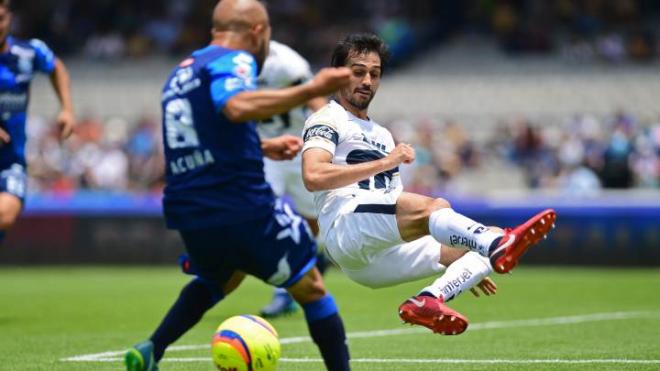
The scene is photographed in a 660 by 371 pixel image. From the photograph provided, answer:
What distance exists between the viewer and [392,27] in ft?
91.2

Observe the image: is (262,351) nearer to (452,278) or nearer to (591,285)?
(452,278)

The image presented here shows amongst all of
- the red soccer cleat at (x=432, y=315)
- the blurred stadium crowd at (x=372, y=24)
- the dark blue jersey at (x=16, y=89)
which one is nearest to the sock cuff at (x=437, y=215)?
the red soccer cleat at (x=432, y=315)

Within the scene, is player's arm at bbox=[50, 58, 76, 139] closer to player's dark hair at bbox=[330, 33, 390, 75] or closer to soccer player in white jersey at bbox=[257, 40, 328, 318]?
soccer player in white jersey at bbox=[257, 40, 328, 318]

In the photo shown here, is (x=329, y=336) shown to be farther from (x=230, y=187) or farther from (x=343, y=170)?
(x=343, y=170)

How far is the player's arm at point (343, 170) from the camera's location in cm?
736

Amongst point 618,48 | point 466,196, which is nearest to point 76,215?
point 466,196

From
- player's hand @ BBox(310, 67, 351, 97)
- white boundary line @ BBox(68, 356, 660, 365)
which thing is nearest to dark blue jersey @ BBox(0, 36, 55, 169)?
white boundary line @ BBox(68, 356, 660, 365)

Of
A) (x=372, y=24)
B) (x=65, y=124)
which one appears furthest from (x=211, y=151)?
(x=372, y=24)

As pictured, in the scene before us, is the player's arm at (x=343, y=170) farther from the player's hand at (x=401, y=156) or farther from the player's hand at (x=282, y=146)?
the player's hand at (x=282, y=146)

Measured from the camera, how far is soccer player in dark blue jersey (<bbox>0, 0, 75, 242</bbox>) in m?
10.1

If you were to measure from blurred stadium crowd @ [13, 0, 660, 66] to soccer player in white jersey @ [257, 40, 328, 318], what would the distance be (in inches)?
610

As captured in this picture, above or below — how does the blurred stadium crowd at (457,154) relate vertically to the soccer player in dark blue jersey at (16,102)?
below

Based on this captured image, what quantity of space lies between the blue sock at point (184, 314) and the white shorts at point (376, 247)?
119 centimetres

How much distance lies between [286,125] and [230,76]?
5.71 m
